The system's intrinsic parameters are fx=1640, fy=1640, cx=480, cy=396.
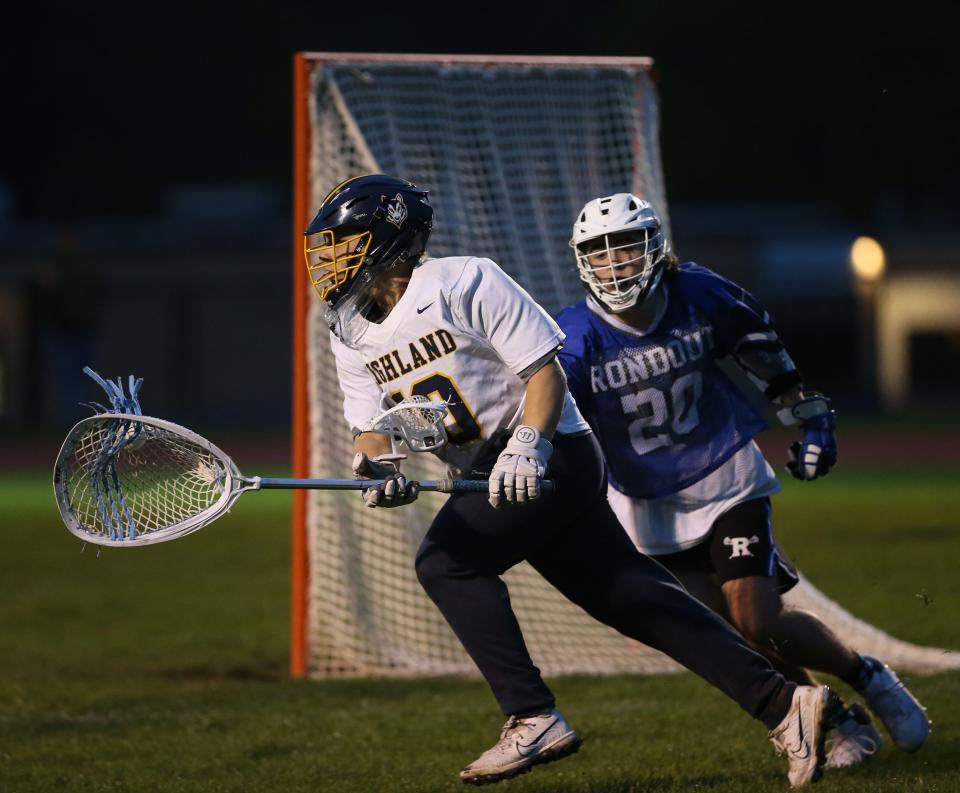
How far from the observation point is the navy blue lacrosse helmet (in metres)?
4.08

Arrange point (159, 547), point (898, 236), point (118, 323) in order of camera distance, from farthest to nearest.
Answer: point (118, 323) → point (898, 236) → point (159, 547)

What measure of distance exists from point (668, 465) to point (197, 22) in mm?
49119

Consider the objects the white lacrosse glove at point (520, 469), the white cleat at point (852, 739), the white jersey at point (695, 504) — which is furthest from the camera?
the white jersey at point (695, 504)

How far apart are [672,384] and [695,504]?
36 centimetres

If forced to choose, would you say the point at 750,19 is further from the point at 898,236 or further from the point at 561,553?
the point at 561,553

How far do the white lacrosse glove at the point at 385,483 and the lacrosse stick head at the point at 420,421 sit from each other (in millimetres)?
79

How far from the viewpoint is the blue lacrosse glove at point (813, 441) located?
4711mm

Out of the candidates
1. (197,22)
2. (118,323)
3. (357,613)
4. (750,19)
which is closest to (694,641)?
(357,613)

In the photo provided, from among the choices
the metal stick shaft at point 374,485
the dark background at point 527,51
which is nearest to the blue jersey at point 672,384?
the metal stick shaft at point 374,485

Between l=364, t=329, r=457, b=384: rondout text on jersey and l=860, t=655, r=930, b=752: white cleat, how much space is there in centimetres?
163

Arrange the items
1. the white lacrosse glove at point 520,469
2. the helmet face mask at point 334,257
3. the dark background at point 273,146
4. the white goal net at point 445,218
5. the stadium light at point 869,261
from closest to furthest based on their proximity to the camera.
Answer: the white lacrosse glove at point 520,469 < the helmet face mask at point 334,257 < the white goal net at point 445,218 < the stadium light at point 869,261 < the dark background at point 273,146

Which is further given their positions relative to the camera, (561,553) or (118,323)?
(118,323)

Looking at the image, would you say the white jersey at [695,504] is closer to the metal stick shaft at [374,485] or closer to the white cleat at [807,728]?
the white cleat at [807,728]

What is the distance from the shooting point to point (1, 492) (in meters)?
17.1
